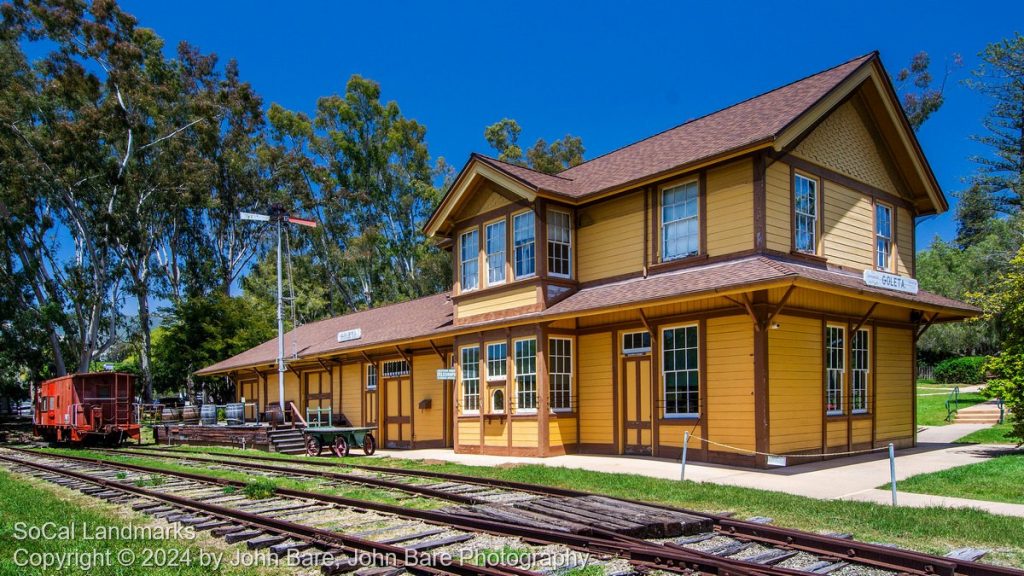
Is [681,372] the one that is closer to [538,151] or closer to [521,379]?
[521,379]

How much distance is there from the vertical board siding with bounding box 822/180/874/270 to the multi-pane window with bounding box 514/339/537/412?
22.8ft

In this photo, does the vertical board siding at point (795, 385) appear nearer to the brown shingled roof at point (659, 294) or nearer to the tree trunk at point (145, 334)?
the brown shingled roof at point (659, 294)

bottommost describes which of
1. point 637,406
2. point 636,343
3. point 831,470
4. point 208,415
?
point 208,415

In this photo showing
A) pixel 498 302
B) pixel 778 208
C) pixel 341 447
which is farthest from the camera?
pixel 341 447

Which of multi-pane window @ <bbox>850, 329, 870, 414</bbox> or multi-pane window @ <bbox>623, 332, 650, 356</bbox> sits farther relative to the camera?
multi-pane window @ <bbox>623, 332, 650, 356</bbox>

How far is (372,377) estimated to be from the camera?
26109 millimetres

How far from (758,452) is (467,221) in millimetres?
10164

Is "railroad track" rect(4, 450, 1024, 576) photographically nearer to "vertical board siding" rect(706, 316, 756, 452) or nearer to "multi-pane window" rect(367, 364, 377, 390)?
"vertical board siding" rect(706, 316, 756, 452)

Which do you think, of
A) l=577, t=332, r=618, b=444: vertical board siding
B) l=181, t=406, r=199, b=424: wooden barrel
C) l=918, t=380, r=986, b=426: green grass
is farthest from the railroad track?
l=181, t=406, r=199, b=424: wooden barrel

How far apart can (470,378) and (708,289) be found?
325 inches

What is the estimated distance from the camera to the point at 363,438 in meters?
21.9

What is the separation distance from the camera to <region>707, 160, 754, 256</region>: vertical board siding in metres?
15.2

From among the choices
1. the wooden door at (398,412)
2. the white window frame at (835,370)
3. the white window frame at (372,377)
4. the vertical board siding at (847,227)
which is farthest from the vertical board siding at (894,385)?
the white window frame at (372,377)

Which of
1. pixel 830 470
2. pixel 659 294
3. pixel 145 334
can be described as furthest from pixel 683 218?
pixel 145 334
